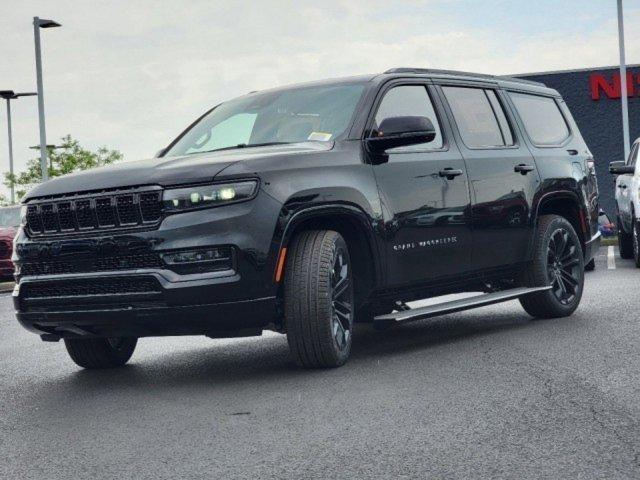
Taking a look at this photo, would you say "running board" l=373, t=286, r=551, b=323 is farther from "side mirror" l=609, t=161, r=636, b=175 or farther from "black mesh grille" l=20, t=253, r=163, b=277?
"side mirror" l=609, t=161, r=636, b=175

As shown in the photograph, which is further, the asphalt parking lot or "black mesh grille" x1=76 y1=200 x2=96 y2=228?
"black mesh grille" x1=76 y1=200 x2=96 y2=228

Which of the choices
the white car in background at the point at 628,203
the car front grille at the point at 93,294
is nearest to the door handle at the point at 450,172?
the car front grille at the point at 93,294

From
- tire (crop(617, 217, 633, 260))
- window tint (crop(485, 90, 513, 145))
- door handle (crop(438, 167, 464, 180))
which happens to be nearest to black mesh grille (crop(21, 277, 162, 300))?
door handle (crop(438, 167, 464, 180))

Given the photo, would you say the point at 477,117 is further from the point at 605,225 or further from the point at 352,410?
the point at 605,225

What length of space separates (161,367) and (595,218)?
4.31 metres

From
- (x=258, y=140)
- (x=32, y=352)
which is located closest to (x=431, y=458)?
(x=258, y=140)

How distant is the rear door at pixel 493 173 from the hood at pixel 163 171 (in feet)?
5.03

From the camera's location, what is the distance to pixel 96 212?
21.8 feet

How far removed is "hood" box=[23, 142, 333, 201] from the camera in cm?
648

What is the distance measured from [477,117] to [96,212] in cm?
336

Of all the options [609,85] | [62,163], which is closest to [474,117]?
[609,85]

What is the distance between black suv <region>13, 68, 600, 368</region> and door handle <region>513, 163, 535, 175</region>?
0.5 inches

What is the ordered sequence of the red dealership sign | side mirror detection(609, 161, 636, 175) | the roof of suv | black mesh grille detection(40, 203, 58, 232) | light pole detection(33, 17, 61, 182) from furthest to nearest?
the red dealership sign < light pole detection(33, 17, 61, 182) < side mirror detection(609, 161, 636, 175) < the roof of suv < black mesh grille detection(40, 203, 58, 232)

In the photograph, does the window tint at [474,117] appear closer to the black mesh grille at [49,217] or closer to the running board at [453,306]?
the running board at [453,306]
